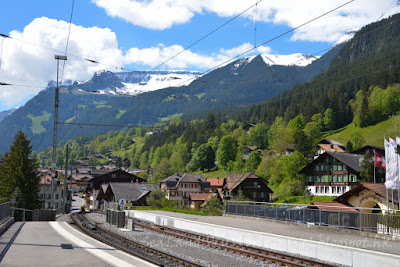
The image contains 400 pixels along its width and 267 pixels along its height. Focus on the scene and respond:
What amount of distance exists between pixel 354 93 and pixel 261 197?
341ft

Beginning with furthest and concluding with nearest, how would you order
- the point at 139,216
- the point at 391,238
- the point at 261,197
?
the point at 261,197, the point at 139,216, the point at 391,238

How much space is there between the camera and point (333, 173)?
304ft

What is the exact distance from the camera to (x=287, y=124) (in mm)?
181625

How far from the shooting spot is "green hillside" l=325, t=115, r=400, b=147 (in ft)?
417

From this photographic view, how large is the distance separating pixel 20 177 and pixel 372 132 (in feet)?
377

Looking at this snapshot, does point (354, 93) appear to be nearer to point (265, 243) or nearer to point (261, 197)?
point (261, 197)

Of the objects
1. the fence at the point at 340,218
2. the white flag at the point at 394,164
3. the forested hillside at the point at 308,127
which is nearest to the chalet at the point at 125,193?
the forested hillside at the point at 308,127

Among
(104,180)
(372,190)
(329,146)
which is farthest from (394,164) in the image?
(104,180)

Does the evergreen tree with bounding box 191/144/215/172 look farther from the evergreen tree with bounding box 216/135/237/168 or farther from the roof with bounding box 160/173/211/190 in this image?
the roof with bounding box 160/173/211/190

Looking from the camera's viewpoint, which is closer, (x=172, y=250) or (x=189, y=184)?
(x=172, y=250)

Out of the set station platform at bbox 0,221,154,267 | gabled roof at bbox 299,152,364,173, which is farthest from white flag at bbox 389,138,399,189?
gabled roof at bbox 299,152,364,173

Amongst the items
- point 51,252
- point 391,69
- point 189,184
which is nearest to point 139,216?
point 51,252

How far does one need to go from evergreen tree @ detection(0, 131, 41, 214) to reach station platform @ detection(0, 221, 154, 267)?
147 ft

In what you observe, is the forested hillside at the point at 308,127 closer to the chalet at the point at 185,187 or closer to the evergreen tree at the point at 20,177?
the chalet at the point at 185,187
